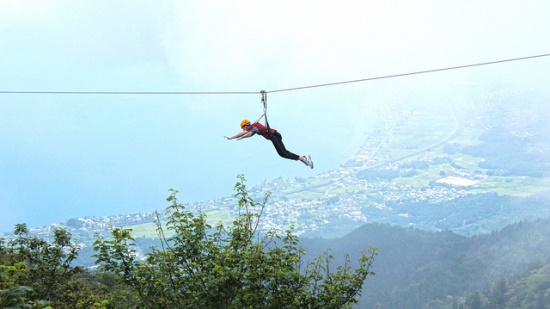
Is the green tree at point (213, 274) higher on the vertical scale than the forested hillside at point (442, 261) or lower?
higher

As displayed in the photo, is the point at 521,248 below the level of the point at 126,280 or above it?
below

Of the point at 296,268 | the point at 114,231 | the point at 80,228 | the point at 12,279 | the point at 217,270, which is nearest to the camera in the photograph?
the point at 12,279

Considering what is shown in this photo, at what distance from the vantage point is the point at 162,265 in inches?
416

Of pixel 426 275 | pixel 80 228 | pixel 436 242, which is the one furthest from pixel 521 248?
pixel 80 228

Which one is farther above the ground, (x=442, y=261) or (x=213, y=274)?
(x=213, y=274)

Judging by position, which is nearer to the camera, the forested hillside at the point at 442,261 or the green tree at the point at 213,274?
the green tree at the point at 213,274

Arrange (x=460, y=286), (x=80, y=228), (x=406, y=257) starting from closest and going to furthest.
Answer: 1. (x=460, y=286)
2. (x=406, y=257)
3. (x=80, y=228)

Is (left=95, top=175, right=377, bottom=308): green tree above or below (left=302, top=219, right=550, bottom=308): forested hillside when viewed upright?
above

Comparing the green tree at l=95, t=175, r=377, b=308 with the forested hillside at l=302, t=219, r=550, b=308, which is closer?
the green tree at l=95, t=175, r=377, b=308

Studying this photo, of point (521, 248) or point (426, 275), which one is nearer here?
point (426, 275)

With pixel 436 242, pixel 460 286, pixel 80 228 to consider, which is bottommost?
pixel 460 286

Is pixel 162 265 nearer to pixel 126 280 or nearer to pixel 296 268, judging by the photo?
pixel 126 280

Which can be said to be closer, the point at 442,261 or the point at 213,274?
the point at 213,274

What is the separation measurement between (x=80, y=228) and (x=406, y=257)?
328ft
